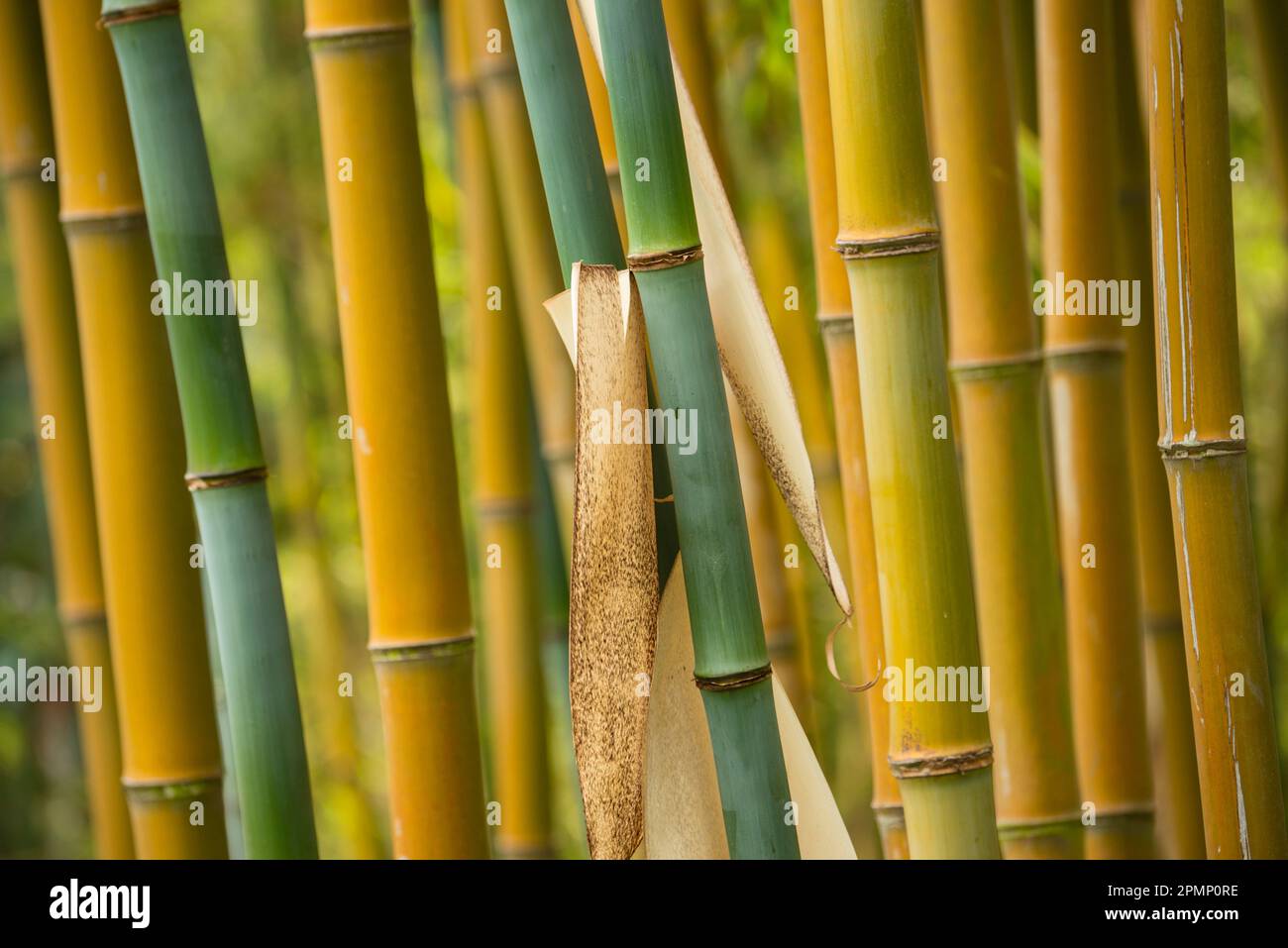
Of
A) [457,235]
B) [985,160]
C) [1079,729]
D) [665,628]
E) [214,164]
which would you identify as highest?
[214,164]

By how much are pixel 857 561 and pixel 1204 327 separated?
0.26 metres

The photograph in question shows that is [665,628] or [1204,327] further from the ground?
[1204,327]

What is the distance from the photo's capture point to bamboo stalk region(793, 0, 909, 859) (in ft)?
2.45

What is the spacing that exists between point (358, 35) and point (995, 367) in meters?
0.36

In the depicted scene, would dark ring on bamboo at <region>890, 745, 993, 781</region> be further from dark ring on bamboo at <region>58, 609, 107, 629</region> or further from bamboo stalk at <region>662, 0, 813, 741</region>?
dark ring on bamboo at <region>58, 609, 107, 629</region>

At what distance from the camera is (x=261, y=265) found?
1.96 m

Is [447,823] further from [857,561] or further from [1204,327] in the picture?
[1204,327]

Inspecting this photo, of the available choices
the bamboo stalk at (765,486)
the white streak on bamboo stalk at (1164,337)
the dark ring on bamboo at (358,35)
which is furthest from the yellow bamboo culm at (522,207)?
the white streak on bamboo stalk at (1164,337)

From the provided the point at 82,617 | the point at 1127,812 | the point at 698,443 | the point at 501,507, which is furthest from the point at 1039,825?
the point at 82,617

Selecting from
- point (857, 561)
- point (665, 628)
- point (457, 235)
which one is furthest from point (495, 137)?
point (457, 235)

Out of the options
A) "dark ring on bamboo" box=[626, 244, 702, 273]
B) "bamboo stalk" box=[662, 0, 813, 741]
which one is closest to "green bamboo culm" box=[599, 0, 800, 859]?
"dark ring on bamboo" box=[626, 244, 702, 273]

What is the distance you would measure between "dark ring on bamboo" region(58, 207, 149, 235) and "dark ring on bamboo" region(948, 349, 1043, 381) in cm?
47

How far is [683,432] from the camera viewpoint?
1.68ft

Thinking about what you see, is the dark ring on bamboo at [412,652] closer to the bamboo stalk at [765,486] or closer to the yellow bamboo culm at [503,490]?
the bamboo stalk at [765,486]
